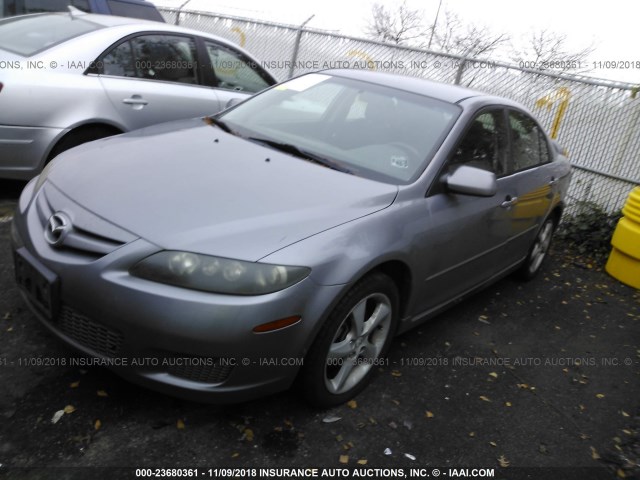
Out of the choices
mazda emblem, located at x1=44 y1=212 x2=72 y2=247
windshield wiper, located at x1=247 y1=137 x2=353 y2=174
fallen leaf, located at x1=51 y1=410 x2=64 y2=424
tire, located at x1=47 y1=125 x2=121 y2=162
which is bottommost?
fallen leaf, located at x1=51 y1=410 x2=64 y2=424

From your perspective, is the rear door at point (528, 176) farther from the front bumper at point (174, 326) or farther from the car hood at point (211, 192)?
the front bumper at point (174, 326)

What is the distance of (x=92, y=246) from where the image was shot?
2377 millimetres

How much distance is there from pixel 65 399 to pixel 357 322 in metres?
1.42

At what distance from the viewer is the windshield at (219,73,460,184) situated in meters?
3.27

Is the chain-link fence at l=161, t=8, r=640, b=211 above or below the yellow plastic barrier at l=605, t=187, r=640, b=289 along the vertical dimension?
above

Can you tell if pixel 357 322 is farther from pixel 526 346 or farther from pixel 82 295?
pixel 526 346

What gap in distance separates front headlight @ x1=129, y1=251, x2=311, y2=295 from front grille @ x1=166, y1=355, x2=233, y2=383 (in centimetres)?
30

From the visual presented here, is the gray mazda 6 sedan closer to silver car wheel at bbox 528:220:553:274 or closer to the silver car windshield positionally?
silver car wheel at bbox 528:220:553:274

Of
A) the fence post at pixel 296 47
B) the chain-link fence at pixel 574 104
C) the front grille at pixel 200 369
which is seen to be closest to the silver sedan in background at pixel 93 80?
the front grille at pixel 200 369

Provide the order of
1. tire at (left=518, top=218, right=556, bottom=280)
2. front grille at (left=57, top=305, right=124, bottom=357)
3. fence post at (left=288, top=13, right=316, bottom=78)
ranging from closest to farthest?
front grille at (left=57, top=305, right=124, bottom=357)
tire at (left=518, top=218, right=556, bottom=280)
fence post at (left=288, top=13, right=316, bottom=78)

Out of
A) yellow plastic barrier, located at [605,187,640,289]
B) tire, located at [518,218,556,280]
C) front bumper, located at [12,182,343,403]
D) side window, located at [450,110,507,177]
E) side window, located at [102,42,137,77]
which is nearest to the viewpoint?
front bumper, located at [12,182,343,403]

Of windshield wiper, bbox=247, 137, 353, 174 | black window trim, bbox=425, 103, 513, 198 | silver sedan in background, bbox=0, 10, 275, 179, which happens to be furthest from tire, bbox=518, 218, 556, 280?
silver sedan in background, bbox=0, 10, 275, 179

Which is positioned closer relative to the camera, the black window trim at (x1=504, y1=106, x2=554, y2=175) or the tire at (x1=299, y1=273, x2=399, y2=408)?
the tire at (x1=299, y1=273, x2=399, y2=408)

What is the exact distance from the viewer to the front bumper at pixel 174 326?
7.39 ft
